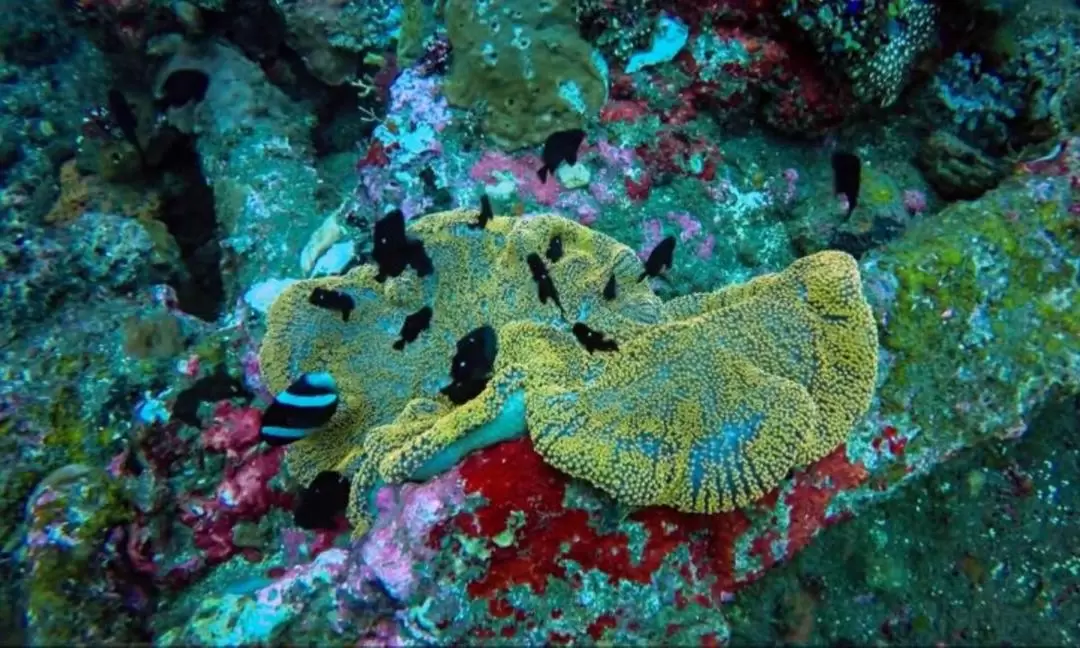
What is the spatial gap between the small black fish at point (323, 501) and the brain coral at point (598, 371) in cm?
9

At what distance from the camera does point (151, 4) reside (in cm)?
555

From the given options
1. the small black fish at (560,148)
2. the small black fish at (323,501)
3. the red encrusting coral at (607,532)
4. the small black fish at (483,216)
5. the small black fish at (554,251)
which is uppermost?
the small black fish at (560,148)

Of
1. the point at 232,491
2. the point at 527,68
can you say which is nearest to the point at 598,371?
the point at 232,491

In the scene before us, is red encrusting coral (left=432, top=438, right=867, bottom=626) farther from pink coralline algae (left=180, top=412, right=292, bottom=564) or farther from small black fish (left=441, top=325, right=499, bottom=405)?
pink coralline algae (left=180, top=412, right=292, bottom=564)

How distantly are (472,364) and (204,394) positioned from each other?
162 cm

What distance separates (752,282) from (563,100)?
1.88 metres

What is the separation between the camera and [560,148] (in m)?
3.79

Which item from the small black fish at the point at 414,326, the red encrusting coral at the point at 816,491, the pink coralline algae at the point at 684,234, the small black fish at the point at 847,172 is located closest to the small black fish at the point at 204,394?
the small black fish at the point at 414,326

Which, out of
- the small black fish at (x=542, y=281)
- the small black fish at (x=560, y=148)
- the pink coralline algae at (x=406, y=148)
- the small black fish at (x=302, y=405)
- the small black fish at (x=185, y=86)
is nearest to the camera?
the small black fish at (x=302, y=405)

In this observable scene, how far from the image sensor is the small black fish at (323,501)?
301 cm

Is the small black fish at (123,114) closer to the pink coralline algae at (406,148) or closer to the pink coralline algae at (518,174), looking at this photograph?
the pink coralline algae at (406,148)

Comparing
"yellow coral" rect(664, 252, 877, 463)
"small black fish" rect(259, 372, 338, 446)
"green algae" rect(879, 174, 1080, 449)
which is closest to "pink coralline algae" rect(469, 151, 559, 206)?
"yellow coral" rect(664, 252, 877, 463)

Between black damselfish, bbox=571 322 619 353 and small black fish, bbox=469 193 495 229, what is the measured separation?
3.01 feet

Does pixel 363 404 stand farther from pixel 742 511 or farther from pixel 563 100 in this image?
pixel 563 100
